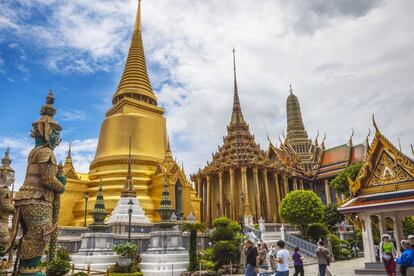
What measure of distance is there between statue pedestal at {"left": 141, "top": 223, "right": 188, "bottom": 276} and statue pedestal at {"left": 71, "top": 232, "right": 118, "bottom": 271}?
4.47ft

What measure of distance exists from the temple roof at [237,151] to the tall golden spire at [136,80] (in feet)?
32.7

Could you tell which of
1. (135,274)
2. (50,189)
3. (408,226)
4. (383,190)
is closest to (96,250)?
(135,274)

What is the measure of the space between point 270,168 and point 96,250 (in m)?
24.9

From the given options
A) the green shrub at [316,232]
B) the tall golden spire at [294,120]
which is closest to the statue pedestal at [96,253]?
the green shrub at [316,232]

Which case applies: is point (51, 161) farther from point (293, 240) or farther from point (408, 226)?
point (408, 226)

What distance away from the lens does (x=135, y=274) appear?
12.0 meters

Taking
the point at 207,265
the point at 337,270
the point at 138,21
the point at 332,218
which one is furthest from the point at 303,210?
the point at 138,21

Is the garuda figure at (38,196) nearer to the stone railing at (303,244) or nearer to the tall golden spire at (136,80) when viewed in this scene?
the stone railing at (303,244)

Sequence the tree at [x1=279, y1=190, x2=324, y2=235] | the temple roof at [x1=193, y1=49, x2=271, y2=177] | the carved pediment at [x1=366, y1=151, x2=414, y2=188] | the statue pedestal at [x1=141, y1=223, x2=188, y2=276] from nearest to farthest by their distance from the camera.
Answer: the carved pediment at [x1=366, y1=151, x2=414, y2=188]
the statue pedestal at [x1=141, y1=223, x2=188, y2=276]
the tree at [x1=279, y1=190, x2=324, y2=235]
the temple roof at [x1=193, y1=49, x2=271, y2=177]

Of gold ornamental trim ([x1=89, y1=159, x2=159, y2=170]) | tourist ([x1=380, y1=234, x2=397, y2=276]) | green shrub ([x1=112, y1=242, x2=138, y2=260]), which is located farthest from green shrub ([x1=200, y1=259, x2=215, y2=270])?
gold ornamental trim ([x1=89, y1=159, x2=159, y2=170])

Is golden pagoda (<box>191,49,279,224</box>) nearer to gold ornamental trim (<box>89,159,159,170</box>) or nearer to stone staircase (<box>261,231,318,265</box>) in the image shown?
gold ornamental trim (<box>89,159,159,170</box>)

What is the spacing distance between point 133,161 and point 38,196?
61.3ft

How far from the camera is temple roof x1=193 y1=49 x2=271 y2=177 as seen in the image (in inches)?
1363

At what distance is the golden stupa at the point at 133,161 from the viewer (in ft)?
76.0
